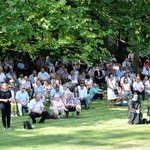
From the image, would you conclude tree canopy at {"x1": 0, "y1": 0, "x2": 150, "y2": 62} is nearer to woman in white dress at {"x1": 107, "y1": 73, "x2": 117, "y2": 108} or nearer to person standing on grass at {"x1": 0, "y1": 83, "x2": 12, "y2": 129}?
woman in white dress at {"x1": 107, "y1": 73, "x2": 117, "y2": 108}

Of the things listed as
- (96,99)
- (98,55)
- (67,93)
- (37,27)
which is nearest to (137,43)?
(98,55)

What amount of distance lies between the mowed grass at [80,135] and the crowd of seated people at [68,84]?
946 millimetres

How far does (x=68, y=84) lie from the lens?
23.1m

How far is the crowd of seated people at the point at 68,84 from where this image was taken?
19750mm

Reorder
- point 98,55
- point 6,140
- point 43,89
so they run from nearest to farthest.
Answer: point 6,140, point 43,89, point 98,55

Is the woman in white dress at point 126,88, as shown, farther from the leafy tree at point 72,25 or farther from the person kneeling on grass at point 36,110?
the person kneeling on grass at point 36,110

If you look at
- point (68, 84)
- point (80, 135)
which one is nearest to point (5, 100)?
point (80, 135)

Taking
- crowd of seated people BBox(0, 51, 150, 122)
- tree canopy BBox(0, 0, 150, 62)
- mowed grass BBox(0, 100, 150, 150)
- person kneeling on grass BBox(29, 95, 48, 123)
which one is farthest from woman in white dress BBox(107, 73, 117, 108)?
person kneeling on grass BBox(29, 95, 48, 123)

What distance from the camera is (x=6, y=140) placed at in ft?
47.8

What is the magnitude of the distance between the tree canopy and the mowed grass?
5011 mm

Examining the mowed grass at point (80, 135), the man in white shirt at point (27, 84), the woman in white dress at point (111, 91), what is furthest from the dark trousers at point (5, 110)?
the woman in white dress at point (111, 91)

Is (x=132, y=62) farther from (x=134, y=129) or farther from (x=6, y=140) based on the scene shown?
(x=6, y=140)

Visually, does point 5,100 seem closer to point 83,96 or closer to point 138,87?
point 83,96

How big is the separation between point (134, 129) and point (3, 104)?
4367 millimetres
